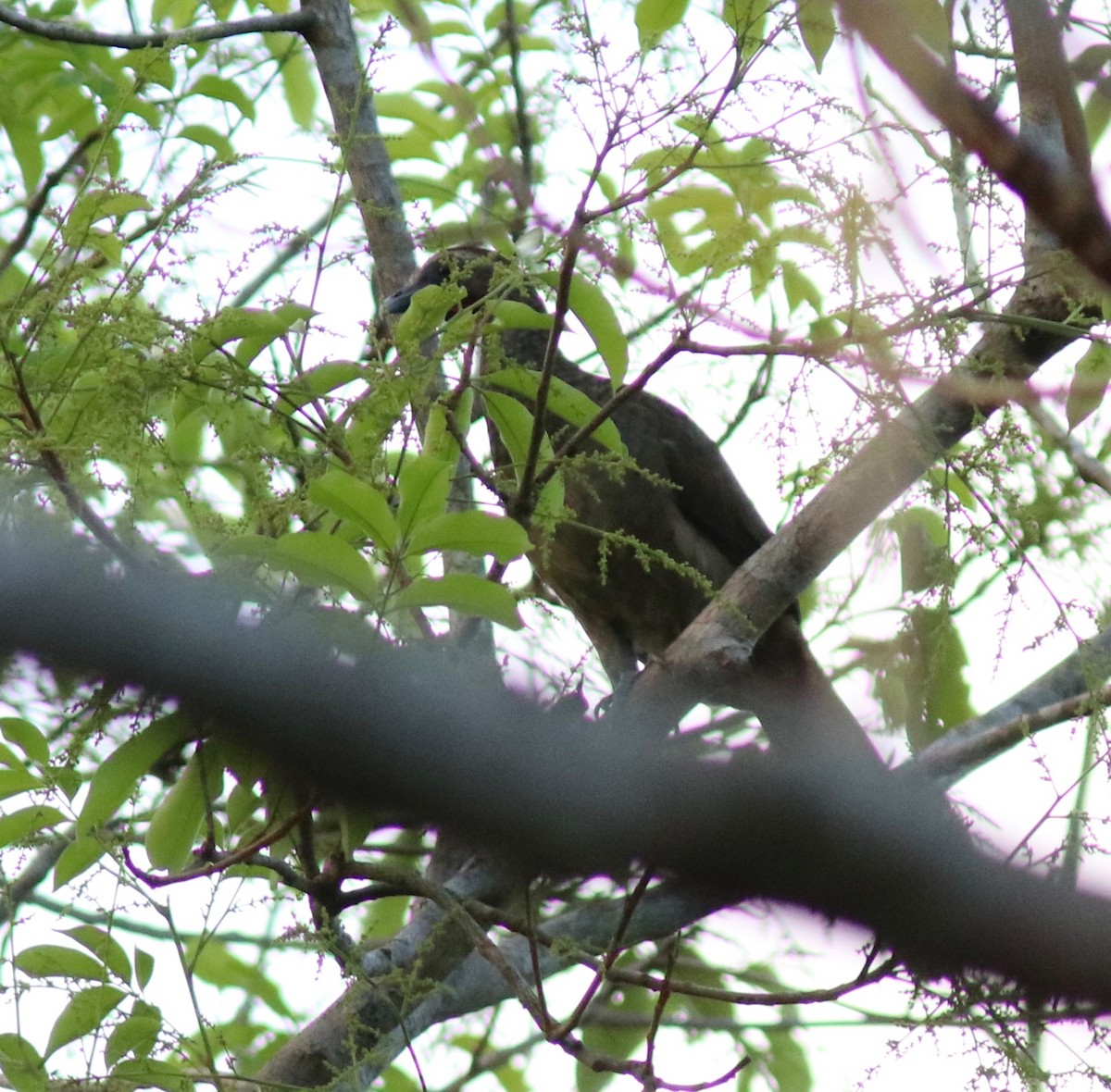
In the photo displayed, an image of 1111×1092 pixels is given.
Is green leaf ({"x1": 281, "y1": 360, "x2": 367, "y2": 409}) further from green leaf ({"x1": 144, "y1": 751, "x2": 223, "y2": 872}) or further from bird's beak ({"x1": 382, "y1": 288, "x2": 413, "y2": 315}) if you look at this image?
bird's beak ({"x1": 382, "y1": 288, "x2": 413, "y2": 315})

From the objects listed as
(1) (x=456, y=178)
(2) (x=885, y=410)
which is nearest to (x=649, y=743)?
(2) (x=885, y=410)

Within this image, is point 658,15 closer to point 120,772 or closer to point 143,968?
point 120,772

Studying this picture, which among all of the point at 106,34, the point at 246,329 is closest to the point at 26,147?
the point at 106,34

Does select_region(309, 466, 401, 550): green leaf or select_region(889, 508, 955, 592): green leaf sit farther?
select_region(889, 508, 955, 592): green leaf

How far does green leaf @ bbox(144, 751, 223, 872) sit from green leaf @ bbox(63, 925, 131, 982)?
25 centimetres

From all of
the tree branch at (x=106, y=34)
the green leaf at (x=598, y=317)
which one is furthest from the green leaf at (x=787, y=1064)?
the tree branch at (x=106, y=34)

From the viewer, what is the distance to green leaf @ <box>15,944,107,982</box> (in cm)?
207

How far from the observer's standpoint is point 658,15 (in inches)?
78.0

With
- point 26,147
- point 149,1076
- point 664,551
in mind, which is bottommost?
point 149,1076

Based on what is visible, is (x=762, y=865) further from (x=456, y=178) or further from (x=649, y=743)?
(x=456, y=178)

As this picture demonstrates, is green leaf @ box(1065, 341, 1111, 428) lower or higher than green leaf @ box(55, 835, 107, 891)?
higher

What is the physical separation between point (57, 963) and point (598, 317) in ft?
3.87

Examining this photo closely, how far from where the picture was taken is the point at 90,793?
1746 millimetres

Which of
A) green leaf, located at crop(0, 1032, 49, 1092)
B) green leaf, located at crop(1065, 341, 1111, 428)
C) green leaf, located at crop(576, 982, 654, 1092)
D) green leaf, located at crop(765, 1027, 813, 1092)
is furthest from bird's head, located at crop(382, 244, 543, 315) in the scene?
green leaf, located at crop(765, 1027, 813, 1092)
